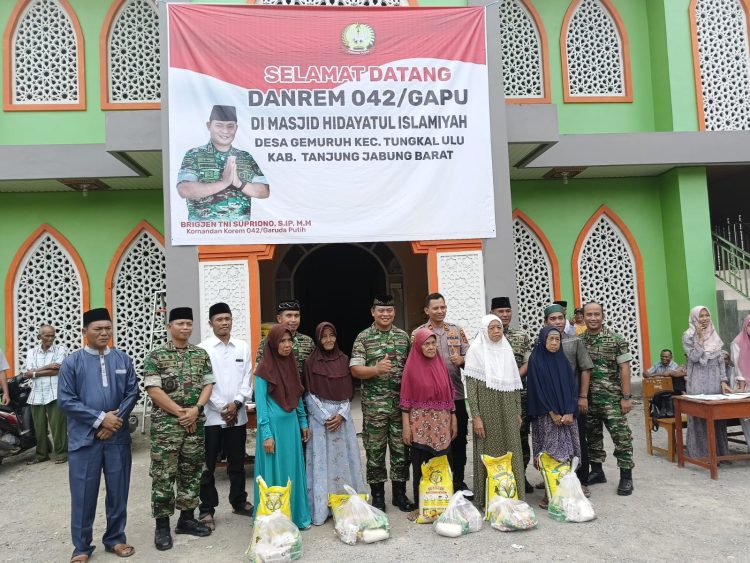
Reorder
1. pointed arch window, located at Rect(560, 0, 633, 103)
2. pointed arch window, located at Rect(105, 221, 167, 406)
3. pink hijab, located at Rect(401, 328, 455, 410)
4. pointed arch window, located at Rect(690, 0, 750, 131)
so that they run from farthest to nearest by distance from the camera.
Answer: pointed arch window, located at Rect(560, 0, 633, 103)
pointed arch window, located at Rect(690, 0, 750, 131)
pointed arch window, located at Rect(105, 221, 167, 406)
pink hijab, located at Rect(401, 328, 455, 410)

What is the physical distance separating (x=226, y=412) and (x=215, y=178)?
2793mm

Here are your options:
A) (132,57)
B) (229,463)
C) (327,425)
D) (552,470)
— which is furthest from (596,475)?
(132,57)

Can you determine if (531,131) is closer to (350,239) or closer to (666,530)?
(350,239)

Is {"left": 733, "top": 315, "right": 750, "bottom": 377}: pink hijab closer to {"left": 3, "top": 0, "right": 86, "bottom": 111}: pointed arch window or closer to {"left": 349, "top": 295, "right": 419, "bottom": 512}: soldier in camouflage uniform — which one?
{"left": 349, "top": 295, "right": 419, "bottom": 512}: soldier in camouflage uniform

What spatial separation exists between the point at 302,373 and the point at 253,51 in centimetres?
363

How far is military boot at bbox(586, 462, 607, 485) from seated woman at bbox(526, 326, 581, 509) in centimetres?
54

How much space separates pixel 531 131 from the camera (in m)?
6.73

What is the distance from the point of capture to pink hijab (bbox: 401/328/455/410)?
12.6 feet

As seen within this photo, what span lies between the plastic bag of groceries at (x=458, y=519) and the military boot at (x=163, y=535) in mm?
1633

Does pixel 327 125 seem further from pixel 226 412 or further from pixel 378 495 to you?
pixel 378 495

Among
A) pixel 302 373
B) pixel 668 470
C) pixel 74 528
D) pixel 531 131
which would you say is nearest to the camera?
pixel 74 528

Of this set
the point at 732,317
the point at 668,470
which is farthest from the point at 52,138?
the point at 732,317

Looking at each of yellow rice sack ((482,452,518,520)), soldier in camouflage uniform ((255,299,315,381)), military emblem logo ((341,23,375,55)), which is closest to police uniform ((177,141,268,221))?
military emblem logo ((341,23,375,55))

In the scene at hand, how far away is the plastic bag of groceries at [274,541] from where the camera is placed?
3.29 meters
